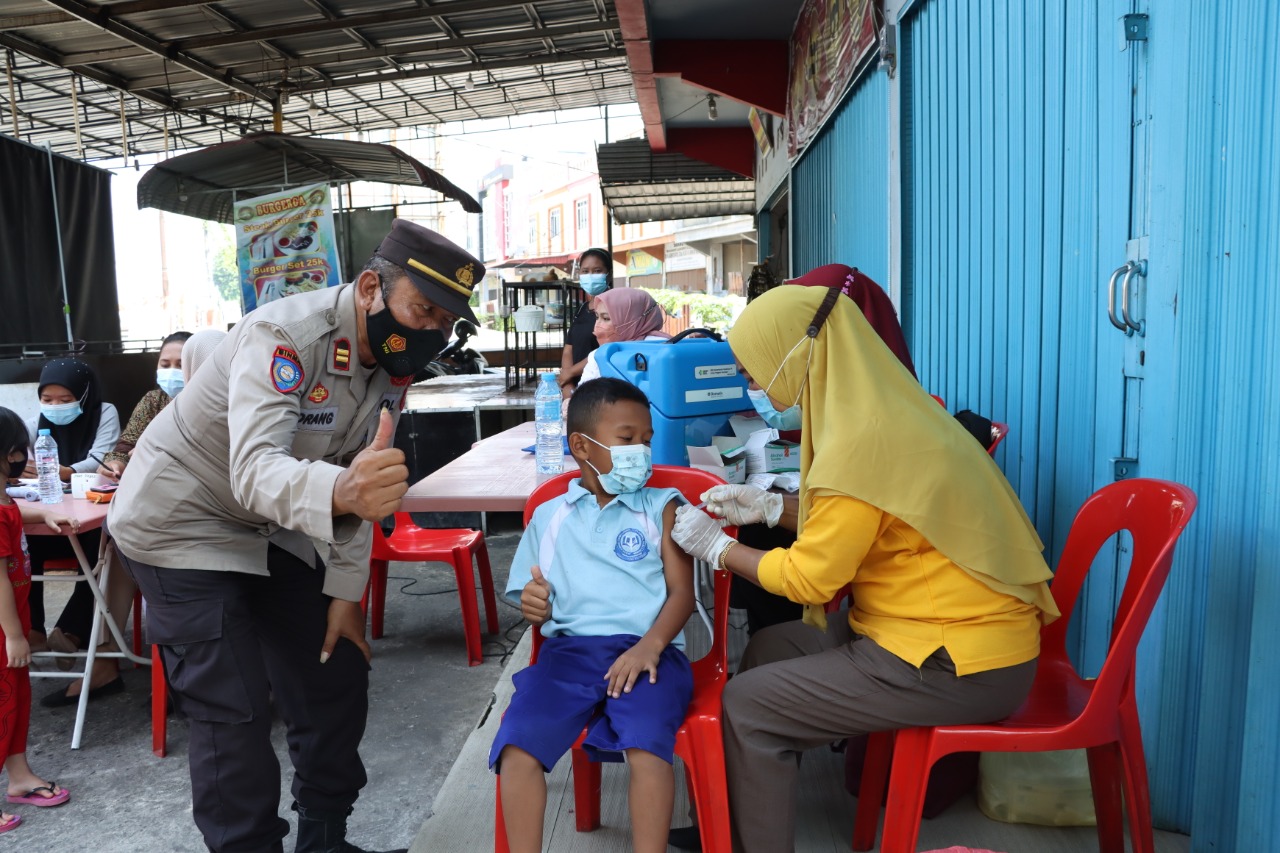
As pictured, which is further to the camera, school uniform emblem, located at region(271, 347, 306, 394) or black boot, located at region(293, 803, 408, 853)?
black boot, located at region(293, 803, 408, 853)

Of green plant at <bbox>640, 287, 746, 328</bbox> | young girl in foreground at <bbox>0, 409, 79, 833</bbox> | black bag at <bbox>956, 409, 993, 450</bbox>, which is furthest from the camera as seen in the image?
green plant at <bbox>640, 287, 746, 328</bbox>

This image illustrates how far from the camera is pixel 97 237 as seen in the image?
9070 mm

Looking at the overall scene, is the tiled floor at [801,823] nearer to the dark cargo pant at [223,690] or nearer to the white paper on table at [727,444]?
the dark cargo pant at [223,690]

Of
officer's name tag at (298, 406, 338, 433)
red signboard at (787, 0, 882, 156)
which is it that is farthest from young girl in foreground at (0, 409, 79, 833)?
red signboard at (787, 0, 882, 156)

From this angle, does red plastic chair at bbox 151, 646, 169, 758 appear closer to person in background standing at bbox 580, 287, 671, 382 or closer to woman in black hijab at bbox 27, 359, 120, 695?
woman in black hijab at bbox 27, 359, 120, 695

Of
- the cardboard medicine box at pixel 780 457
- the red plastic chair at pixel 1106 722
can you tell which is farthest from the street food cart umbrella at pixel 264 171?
the red plastic chair at pixel 1106 722

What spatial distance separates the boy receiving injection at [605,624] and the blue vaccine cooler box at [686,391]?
0.42 meters

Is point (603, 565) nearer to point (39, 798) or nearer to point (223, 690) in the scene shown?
point (223, 690)

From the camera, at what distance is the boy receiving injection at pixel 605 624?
1.87m

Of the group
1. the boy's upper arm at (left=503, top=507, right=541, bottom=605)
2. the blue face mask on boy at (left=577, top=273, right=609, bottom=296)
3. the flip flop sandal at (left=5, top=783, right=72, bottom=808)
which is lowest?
the flip flop sandal at (left=5, top=783, right=72, bottom=808)

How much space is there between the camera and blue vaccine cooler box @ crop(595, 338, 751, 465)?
277 cm

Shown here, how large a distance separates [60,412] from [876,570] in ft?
12.7

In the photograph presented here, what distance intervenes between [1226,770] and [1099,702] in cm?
42

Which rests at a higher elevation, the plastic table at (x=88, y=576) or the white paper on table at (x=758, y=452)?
the white paper on table at (x=758, y=452)
